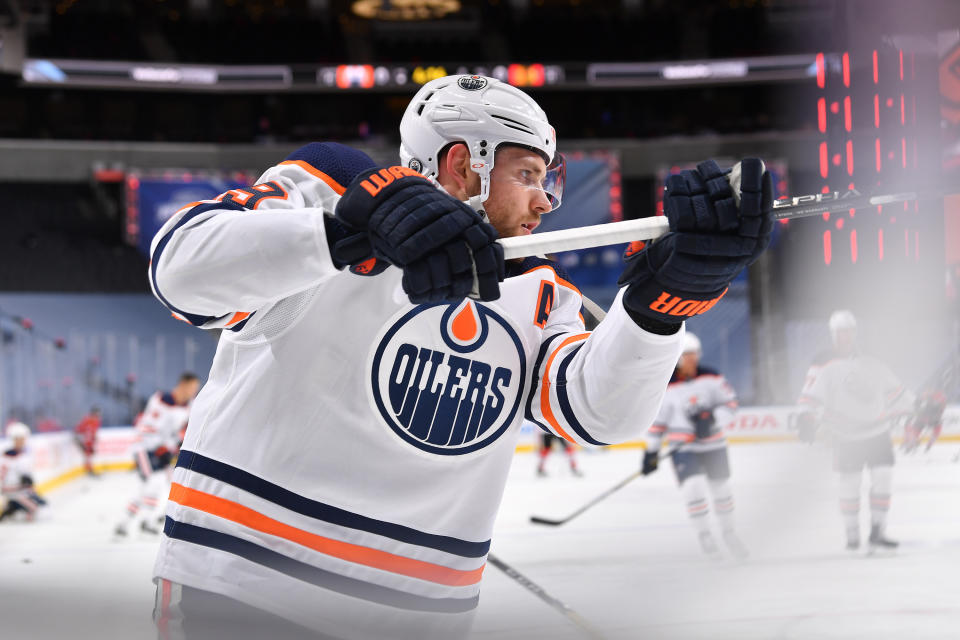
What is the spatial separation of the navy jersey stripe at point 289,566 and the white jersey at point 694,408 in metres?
3.78

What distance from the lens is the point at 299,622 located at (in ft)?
3.44

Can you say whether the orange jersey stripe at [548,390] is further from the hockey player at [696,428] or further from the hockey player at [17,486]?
the hockey player at [17,486]

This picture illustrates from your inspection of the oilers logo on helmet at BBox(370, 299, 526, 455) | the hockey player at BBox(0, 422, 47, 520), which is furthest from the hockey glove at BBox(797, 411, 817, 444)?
the hockey player at BBox(0, 422, 47, 520)

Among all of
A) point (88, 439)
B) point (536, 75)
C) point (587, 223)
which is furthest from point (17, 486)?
point (536, 75)

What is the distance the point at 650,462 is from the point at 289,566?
4.27m

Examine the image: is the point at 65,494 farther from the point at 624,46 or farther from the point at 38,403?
the point at 624,46

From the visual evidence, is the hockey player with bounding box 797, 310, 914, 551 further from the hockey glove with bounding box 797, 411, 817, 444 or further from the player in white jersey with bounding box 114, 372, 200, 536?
the player in white jersey with bounding box 114, 372, 200, 536

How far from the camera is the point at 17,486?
580cm

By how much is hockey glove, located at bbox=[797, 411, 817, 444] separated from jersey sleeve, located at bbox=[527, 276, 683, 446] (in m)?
0.20

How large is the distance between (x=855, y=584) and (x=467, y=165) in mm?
711

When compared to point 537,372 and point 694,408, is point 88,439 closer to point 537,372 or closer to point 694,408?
point 694,408

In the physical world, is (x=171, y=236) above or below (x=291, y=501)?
above

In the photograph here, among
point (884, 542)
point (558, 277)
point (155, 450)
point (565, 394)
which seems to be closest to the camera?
point (565, 394)

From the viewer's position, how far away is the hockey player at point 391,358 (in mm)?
876
